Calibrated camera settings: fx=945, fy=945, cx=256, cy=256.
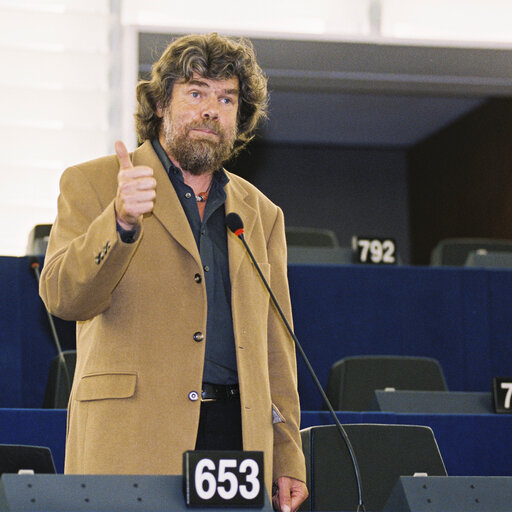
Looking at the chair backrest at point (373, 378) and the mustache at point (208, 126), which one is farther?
the chair backrest at point (373, 378)

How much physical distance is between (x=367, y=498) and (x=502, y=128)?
598 centimetres

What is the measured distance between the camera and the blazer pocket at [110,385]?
180cm

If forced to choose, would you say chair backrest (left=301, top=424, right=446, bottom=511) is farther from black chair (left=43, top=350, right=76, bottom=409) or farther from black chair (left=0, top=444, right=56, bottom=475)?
black chair (left=43, top=350, right=76, bottom=409)

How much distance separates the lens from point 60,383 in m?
3.46

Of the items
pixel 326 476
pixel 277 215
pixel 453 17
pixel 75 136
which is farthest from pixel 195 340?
pixel 453 17

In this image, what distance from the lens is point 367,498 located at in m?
2.51

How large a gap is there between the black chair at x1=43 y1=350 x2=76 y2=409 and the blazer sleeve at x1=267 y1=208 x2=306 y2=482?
1.44 metres

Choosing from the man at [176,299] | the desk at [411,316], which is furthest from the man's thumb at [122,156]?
the desk at [411,316]

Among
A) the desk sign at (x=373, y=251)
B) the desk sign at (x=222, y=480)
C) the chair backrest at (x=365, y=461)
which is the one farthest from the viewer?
the desk sign at (x=373, y=251)

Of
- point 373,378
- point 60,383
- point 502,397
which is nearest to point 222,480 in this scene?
point 502,397

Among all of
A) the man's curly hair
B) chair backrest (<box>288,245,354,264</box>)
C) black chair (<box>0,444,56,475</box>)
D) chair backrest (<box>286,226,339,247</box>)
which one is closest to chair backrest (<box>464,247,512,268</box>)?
chair backrest (<box>288,245,354,264</box>)

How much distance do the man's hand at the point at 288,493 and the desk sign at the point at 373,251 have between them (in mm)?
2493

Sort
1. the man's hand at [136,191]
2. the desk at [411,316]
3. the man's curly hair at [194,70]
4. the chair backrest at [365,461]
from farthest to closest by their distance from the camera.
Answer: the desk at [411,316], the chair backrest at [365,461], the man's curly hair at [194,70], the man's hand at [136,191]

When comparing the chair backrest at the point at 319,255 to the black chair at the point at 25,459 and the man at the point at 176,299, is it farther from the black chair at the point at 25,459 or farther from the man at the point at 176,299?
the black chair at the point at 25,459
